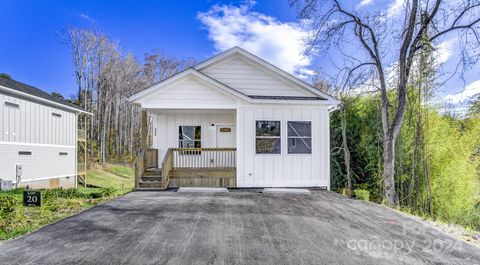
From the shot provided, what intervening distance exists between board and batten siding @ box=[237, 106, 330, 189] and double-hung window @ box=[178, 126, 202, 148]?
2.55 meters

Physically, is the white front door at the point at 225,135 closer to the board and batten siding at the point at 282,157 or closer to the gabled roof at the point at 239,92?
the board and batten siding at the point at 282,157

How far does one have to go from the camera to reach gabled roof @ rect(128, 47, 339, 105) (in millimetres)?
9750

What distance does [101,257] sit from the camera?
3691mm

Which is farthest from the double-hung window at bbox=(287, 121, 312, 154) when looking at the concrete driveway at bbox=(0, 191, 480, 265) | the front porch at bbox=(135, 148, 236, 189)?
the concrete driveway at bbox=(0, 191, 480, 265)

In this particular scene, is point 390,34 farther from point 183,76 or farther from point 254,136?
point 183,76

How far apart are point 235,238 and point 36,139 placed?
15.3 meters

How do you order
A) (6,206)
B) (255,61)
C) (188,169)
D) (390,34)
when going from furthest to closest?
(255,61), (390,34), (188,169), (6,206)

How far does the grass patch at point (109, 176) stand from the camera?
20.4 m

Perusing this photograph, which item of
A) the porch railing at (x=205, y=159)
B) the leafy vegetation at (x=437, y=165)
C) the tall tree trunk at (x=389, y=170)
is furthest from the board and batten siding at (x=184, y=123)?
the tall tree trunk at (x=389, y=170)

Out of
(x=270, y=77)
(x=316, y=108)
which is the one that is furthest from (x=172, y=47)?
(x=316, y=108)

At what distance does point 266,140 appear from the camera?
9992 mm

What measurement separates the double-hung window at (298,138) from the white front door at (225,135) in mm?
2758

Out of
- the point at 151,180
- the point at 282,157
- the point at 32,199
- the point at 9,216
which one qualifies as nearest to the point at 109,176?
the point at 151,180

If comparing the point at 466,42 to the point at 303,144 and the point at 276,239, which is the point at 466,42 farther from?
the point at 276,239
